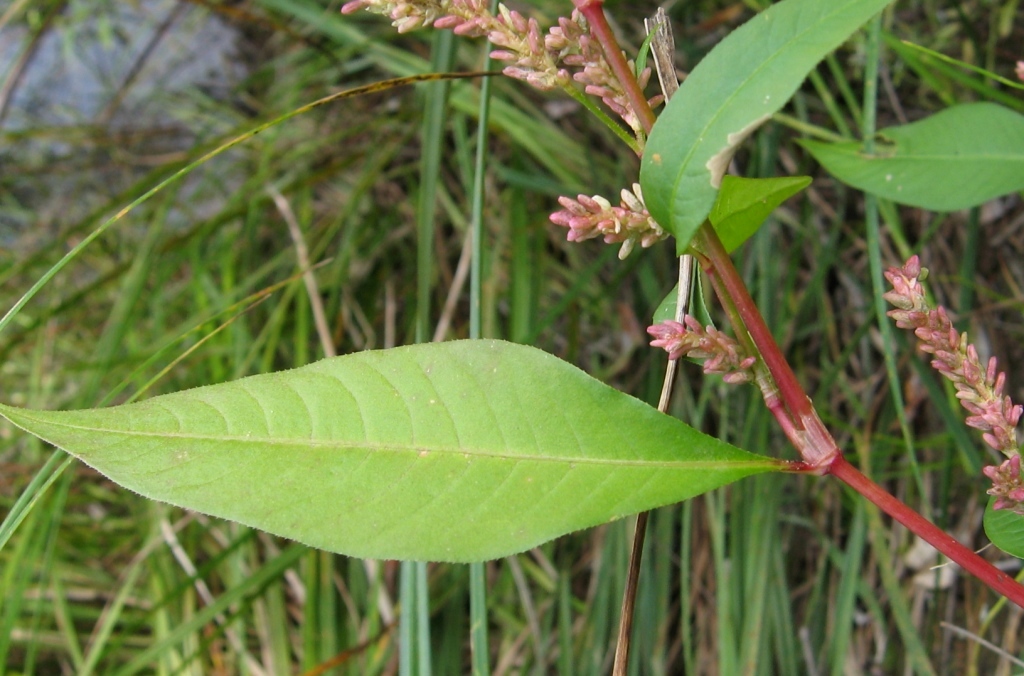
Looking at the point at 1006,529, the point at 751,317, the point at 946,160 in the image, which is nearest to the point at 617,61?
the point at 751,317

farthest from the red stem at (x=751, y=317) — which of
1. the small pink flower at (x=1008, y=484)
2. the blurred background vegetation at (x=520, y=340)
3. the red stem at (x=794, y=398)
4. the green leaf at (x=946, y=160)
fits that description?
the blurred background vegetation at (x=520, y=340)

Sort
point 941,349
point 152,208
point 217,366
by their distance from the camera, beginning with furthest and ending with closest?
point 152,208, point 217,366, point 941,349

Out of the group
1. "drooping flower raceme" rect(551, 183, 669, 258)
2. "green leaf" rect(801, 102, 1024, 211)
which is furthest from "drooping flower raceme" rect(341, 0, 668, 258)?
"green leaf" rect(801, 102, 1024, 211)

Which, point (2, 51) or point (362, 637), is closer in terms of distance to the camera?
point (362, 637)

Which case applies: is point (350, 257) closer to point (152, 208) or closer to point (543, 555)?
point (152, 208)

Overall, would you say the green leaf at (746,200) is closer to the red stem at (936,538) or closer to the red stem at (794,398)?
the red stem at (794,398)

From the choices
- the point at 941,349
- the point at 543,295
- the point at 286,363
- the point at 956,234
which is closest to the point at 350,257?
the point at 286,363
